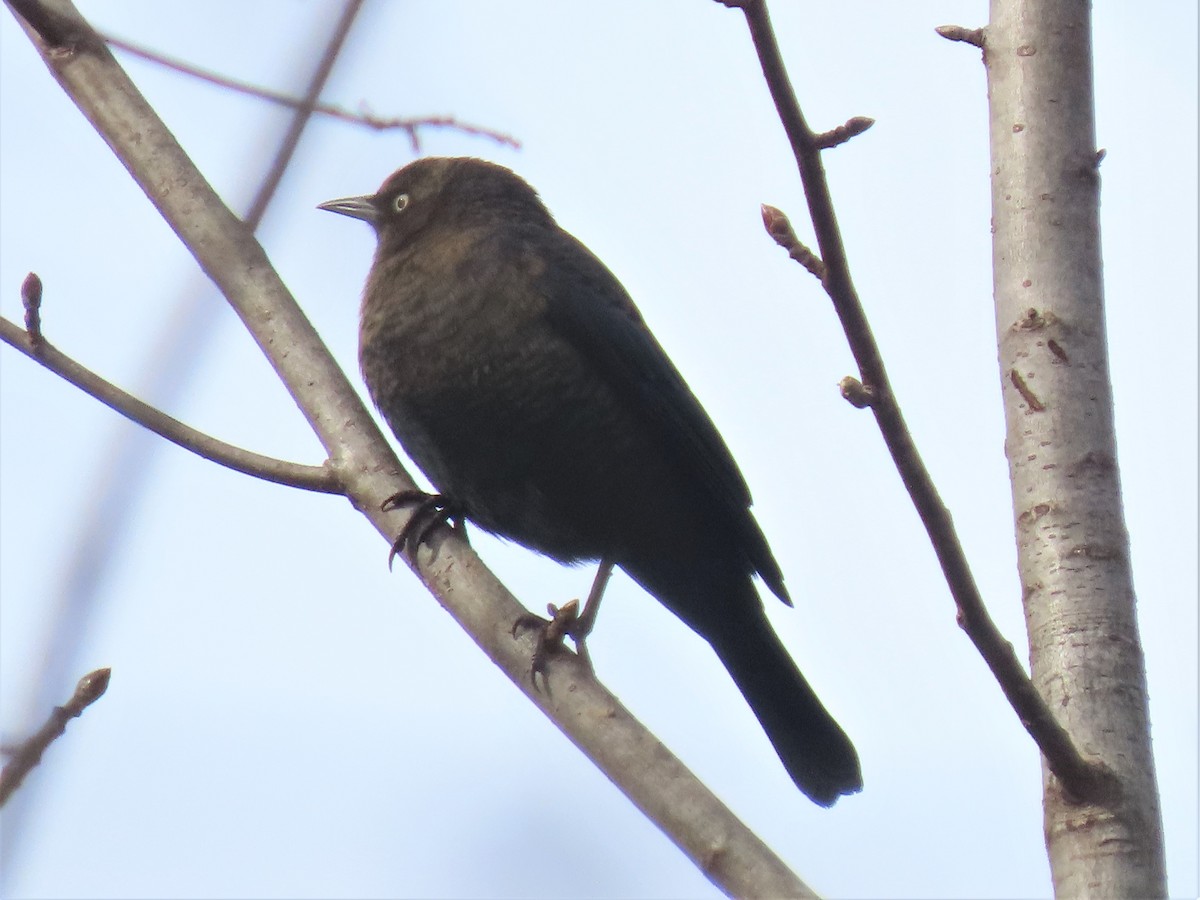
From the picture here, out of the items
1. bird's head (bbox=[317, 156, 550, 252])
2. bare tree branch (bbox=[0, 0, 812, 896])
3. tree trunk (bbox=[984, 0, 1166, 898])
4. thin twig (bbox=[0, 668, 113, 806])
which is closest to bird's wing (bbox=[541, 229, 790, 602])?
bird's head (bbox=[317, 156, 550, 252])

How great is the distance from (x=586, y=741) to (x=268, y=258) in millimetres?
1322

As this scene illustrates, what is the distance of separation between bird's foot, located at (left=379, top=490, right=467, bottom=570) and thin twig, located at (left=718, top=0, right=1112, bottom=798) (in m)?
1.30

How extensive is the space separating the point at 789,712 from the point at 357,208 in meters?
2.15

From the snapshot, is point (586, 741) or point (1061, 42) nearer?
point (586, 741)

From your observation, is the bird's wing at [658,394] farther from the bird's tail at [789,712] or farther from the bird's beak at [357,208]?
the bird's beak at [357,208]

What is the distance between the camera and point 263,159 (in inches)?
110

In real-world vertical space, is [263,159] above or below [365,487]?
above

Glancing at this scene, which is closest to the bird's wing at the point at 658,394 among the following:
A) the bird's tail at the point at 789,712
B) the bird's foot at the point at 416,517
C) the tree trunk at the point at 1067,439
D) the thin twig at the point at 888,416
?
the bird's tail at the point at 789,712

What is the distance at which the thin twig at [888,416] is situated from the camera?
2010mm

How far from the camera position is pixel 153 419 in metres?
2.77

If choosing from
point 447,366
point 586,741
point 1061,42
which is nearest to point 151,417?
point 586,741

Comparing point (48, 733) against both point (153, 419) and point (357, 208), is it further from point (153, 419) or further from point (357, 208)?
point (357, 208)

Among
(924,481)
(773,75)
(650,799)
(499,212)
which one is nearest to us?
(773,75)

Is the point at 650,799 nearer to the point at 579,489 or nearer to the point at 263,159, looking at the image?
the point at 263,159
